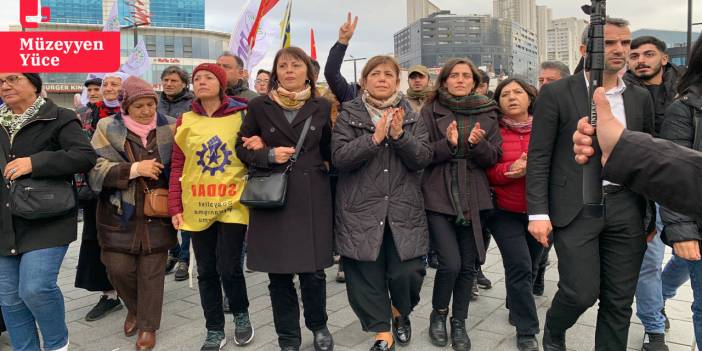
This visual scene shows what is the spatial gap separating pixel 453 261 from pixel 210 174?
187cm

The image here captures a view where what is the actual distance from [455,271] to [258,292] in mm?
2428

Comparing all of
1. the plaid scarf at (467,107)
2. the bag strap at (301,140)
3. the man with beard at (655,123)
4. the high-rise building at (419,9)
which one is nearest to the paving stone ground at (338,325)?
the man with beard at (655,123)

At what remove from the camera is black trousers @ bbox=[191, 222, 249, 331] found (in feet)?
12.7

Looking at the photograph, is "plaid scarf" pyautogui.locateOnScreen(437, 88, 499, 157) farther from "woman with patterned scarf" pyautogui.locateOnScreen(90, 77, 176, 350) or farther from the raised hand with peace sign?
"woman with patterned scarf" pyautogui.locateOnScreen(90, 77, 176, 350)

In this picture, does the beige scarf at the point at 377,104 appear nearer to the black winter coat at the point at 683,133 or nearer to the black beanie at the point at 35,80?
the black winter coat at the point at 683,133

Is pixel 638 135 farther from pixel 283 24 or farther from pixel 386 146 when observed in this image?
pixel 283 24

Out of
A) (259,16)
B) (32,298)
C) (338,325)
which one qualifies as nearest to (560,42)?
(259,16)

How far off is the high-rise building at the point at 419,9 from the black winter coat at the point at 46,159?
483 feet

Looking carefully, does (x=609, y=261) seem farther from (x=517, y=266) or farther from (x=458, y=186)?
(x=458, y=186)

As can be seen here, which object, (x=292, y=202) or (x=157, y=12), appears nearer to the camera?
(x=292, y=202)

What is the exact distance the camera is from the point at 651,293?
376 cm

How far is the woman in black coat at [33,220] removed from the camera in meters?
3.45

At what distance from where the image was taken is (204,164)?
3.89 meters

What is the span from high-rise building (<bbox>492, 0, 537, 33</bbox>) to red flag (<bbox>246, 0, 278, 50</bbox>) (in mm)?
154860
